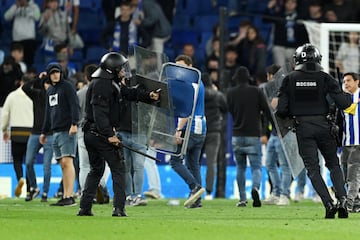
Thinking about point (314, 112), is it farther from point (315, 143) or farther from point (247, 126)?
point (247, 126)

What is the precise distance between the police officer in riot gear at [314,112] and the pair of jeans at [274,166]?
4.92 m

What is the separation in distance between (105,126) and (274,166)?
19.6ft

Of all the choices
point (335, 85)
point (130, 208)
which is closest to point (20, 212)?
point (130, 208)

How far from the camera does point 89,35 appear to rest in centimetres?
2834

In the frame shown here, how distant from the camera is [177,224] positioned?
13.5 m

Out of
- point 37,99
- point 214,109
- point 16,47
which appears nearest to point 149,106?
point 37,99

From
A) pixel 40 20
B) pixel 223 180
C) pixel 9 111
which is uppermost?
pixel 40 20

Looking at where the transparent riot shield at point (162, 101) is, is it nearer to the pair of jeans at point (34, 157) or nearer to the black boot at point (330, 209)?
the pair of jeans at point (34, 157)

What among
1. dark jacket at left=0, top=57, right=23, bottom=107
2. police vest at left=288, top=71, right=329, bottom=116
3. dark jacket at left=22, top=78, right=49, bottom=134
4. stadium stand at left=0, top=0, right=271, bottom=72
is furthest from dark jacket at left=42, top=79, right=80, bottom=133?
stadium stand at left=0, top=0, right=271, bottom=72

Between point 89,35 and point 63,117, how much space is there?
406 inches

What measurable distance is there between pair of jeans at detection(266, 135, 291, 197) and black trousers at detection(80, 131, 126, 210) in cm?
535

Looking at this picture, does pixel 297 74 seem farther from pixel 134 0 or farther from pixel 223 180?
pixel 134 0

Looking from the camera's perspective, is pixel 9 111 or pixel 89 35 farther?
pixel 89 35

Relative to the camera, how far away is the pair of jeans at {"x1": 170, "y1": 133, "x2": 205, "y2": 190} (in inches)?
701
